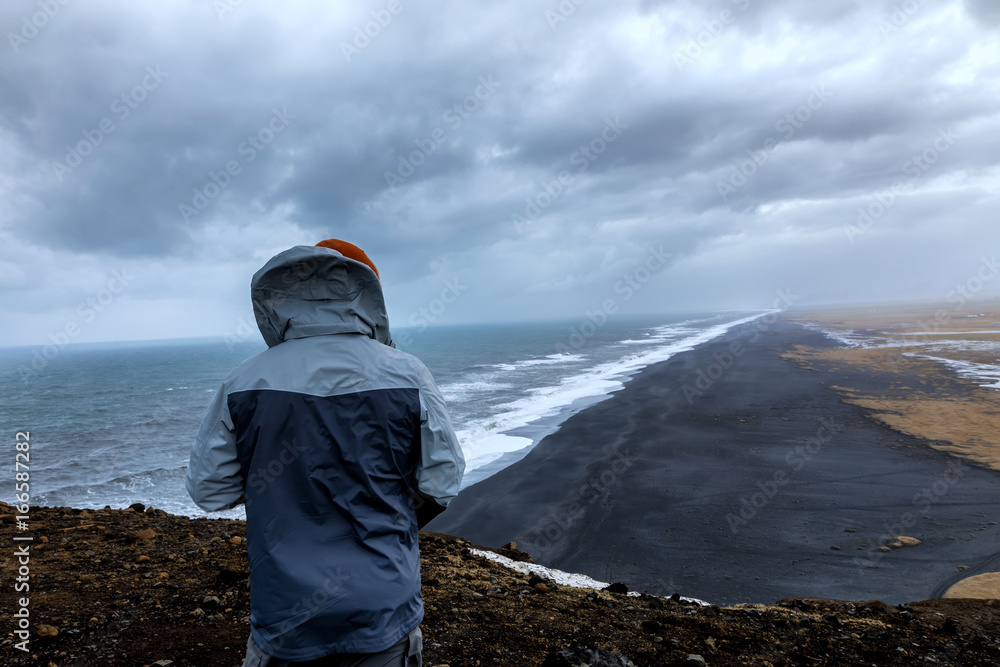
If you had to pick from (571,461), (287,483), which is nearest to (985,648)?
(287,483)

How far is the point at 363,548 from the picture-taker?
5.26ft

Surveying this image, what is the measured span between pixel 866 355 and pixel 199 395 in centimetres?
4551

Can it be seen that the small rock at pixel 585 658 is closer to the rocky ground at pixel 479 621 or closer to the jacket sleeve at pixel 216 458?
the rocky ground at pixel 479 621

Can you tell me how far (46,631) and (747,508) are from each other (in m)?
10.4

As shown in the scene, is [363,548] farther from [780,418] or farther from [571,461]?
[780,418]

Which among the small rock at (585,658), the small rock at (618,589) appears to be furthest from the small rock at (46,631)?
the small rock at (618,589)

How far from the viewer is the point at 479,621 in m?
4.20

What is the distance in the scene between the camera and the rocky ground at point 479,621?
352 centimetres

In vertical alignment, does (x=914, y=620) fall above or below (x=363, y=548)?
below

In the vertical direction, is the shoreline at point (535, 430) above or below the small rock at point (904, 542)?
above
